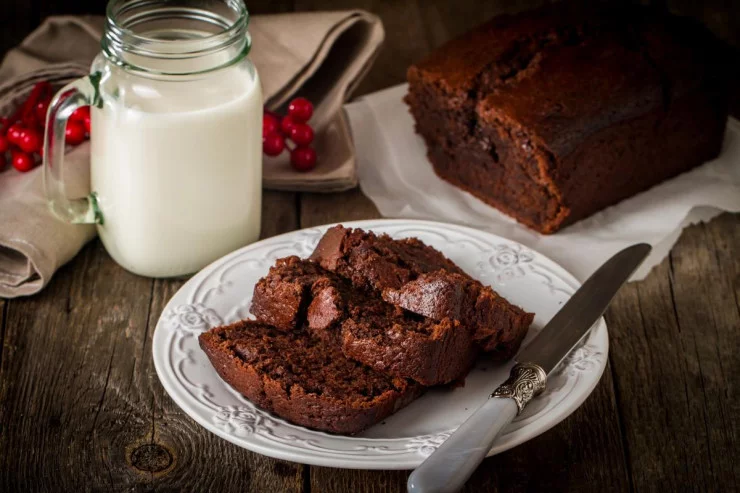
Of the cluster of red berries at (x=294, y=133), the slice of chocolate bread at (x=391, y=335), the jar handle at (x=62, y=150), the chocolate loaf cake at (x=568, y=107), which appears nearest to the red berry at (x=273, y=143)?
the cluster of red berries at (x=294, y=133)

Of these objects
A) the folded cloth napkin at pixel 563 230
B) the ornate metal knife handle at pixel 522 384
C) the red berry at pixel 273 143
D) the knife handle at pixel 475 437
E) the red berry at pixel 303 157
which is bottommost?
the folded cloth napkin at pixel 563 230

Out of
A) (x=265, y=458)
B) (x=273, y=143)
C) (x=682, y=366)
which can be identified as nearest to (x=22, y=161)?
(x=273, y=143)

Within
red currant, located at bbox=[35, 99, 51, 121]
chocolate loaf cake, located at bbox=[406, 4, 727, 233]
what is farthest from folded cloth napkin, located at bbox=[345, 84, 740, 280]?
red currant, located at bbox=[35, 99, 51, 121]

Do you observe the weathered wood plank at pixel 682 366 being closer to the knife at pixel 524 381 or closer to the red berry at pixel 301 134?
the knife at pixel 524 381

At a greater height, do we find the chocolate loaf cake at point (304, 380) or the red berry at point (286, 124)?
the chocolate loaf cake at point (304, 380)

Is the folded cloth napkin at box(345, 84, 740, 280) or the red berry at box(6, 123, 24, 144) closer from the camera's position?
the red berry at box(6, 123, 24, 144)

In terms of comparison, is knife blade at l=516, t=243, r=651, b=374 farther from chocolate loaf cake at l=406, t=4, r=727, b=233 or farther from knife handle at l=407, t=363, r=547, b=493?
chocolate loaf cake at l=406, t=4, r=727, b=233

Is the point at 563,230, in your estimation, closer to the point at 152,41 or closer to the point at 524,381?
the point at 524,381
